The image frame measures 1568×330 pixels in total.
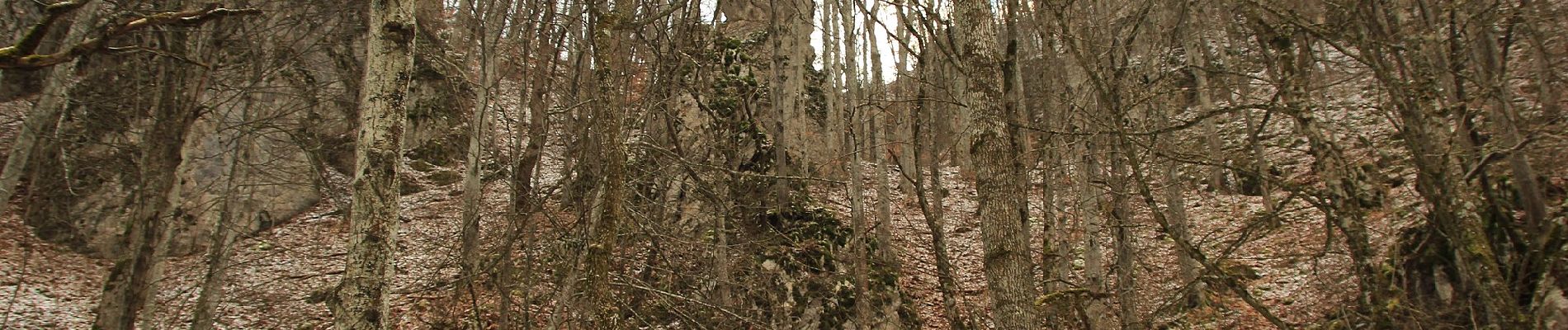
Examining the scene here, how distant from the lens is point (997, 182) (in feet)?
19.5

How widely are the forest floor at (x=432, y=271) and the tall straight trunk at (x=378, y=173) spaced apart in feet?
11.3

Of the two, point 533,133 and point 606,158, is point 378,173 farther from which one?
point 533,133

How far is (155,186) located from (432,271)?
4094mm

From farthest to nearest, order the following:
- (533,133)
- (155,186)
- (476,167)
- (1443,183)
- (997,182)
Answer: (533,133)
(476,167)
(155,186)
(1443,183)
(997,182)

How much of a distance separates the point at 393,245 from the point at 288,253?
9.55m

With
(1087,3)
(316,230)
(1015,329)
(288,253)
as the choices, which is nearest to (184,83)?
(288,253)

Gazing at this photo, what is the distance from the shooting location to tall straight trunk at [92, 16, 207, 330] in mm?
7656

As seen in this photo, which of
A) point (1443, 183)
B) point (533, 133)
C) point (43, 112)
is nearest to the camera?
point (1443, 183)

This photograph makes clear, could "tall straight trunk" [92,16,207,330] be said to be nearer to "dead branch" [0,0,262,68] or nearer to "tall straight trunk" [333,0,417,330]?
"tall straight trunk" [333,0,417,330]

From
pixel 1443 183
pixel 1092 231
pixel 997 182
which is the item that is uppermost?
pixel 997 182

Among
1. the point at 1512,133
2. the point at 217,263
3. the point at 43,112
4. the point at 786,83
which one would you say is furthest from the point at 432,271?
the point at 1512,133

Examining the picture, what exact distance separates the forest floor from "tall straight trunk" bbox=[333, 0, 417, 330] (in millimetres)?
3442

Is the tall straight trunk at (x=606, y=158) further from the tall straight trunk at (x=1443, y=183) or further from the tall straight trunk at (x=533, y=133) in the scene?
the tall straight trunk at (x=1443, y=183)

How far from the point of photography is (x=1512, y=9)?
6641 millimetres
